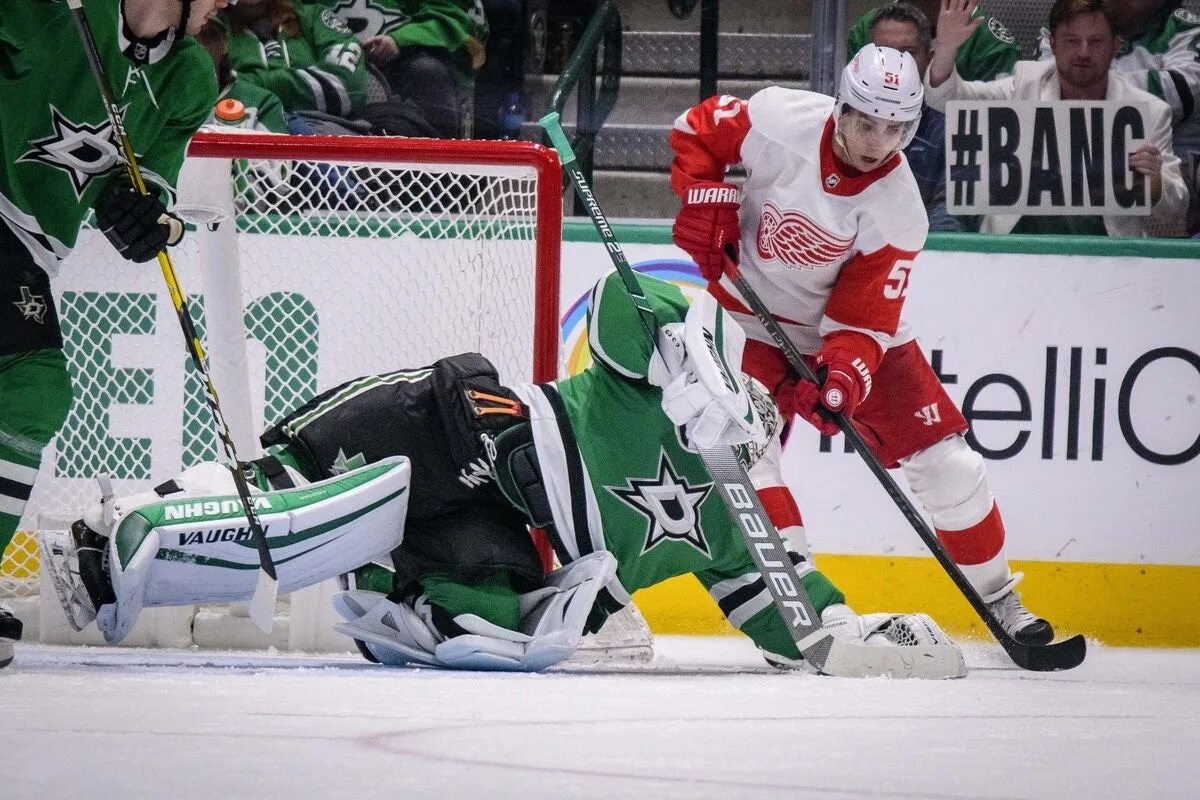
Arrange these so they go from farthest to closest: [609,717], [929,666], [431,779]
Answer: [929,666], [609,717], [431,779]

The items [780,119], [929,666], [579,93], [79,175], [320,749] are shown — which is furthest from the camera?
[579,93]

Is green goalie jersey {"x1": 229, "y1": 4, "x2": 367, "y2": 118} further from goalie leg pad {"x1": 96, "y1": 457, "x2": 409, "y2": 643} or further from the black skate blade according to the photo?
the black skate blade

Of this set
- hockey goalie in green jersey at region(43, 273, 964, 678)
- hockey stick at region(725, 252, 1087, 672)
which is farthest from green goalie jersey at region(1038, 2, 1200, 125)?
hockey goalie in green jersey at region(43, 273, 964, 678)

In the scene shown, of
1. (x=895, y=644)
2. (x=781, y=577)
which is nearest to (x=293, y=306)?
(x=781, y=577)

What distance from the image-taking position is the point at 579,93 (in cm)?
380

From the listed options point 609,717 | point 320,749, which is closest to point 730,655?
point 609,717

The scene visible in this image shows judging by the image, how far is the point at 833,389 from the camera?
2.77 metres

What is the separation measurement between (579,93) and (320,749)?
110 inches

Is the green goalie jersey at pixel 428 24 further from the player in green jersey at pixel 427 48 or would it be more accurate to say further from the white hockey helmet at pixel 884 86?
the white hockey helmet at pixel 884 86

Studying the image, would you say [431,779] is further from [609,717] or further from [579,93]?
[579,93]

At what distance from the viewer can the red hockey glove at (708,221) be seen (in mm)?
2977

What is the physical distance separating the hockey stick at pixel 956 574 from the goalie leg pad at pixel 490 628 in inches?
31.5

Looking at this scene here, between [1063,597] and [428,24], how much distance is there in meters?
2.14

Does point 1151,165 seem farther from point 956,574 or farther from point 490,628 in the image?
point 490,628
